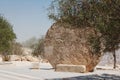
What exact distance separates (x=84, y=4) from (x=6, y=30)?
20.3m

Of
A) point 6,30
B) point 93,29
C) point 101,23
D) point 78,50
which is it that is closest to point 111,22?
point 101,23

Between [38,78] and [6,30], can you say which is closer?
[38,78]

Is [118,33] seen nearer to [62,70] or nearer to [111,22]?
[111,22]

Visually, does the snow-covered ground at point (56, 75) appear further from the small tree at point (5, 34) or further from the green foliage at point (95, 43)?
the small tree at point (5, 34)

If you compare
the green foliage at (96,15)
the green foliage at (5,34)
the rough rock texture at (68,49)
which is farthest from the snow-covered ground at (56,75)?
the green foliage at (5,34)

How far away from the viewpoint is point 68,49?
69.7 ft

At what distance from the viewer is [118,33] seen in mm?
11070

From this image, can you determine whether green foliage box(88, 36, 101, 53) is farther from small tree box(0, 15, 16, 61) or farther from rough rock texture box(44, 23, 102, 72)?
small tree box(0, 15, 16, 61)

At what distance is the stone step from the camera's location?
66.1 feet

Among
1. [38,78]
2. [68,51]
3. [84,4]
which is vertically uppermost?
[84,4]

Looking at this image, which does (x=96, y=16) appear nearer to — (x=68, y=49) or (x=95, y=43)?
(x=95, y=43)

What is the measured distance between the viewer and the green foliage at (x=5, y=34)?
30.9m

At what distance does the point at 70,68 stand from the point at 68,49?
1.38 m

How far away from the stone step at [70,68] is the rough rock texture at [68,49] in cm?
61
